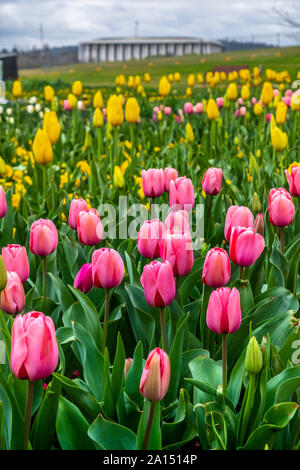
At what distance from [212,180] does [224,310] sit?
116cm

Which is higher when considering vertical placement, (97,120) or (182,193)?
(97,120)

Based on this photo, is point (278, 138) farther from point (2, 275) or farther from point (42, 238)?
point (2, 275)

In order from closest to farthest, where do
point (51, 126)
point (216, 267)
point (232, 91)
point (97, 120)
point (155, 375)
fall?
1. point (155, 375)
2. point (216, 267)
3. point (51, 126)
4. point (97, 120)
5. point (232, 91)

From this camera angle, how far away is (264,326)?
1.67m

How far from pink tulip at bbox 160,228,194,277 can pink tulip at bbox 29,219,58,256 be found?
0.39 metres

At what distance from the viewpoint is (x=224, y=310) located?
4.36 feet

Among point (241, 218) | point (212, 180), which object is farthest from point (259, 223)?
point (212, 180)

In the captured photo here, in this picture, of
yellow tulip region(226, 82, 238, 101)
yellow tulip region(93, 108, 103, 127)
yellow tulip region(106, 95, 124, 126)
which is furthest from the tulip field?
yellow tulip region(226, 82, 238, 101)

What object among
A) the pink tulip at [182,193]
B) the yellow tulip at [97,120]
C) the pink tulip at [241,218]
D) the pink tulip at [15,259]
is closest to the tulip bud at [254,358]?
the pink tulip at [241,218]

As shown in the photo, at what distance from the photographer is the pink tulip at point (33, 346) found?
110cm

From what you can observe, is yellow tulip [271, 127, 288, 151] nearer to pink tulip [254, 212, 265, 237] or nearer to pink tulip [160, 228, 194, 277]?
pink tulip [254, 212, 265, 237]

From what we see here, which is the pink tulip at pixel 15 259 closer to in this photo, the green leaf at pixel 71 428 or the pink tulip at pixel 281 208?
the green leaf at pixel 71 428

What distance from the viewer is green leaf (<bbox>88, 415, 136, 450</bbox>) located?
1.28 metres
